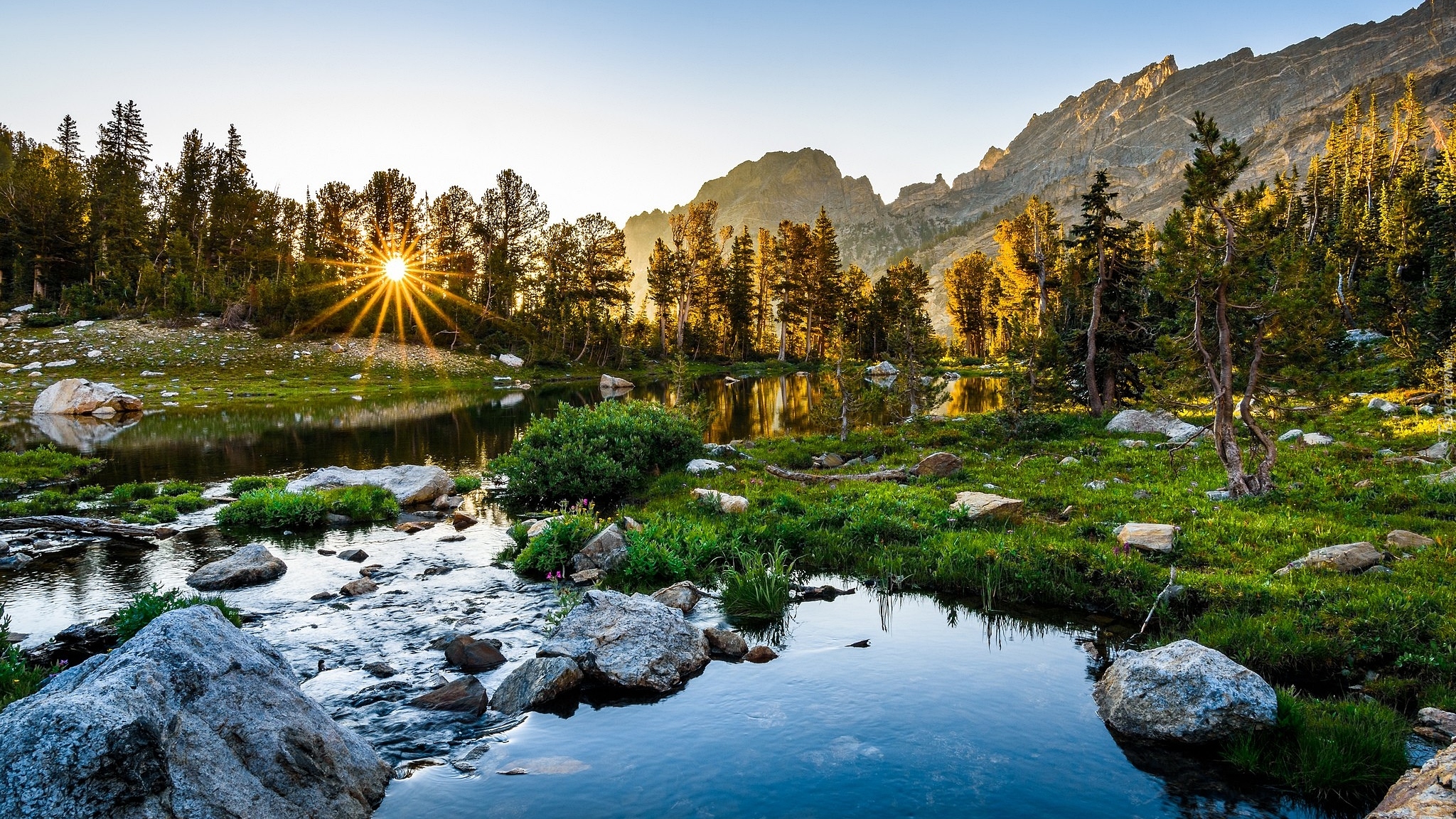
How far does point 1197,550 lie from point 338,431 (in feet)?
138

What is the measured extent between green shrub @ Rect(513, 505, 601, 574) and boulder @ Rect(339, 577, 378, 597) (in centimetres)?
311

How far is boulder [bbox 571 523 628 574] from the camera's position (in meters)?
16.0

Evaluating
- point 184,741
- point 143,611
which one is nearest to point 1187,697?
point 184,741

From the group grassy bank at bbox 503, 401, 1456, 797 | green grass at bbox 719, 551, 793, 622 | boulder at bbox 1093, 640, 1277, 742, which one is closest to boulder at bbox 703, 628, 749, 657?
green grass at bbox 719, 551, 793, 622

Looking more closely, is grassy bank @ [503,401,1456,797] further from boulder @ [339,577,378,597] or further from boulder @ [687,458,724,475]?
boulder @ [339,577,378,597]

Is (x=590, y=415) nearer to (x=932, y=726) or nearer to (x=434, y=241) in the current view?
(x=932, y=726)

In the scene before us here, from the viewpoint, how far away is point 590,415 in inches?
1019

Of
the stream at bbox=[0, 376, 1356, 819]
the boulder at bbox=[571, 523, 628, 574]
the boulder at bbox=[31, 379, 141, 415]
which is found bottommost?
the stream at bbox=[0, 376, 1356, 819]

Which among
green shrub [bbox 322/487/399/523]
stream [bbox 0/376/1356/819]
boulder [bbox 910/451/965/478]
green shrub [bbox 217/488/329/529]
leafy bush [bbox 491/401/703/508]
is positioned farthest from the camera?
boulder [bbox 910/451/965/478]

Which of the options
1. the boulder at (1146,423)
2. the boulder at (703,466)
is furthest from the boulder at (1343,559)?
the boulder at (703,466)

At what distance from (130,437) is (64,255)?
69.1 m

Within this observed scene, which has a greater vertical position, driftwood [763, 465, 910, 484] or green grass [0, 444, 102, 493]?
green grass [0, 444, 102, 493]

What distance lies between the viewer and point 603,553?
1630cm

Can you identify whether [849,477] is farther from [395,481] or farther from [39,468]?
[39,468]
